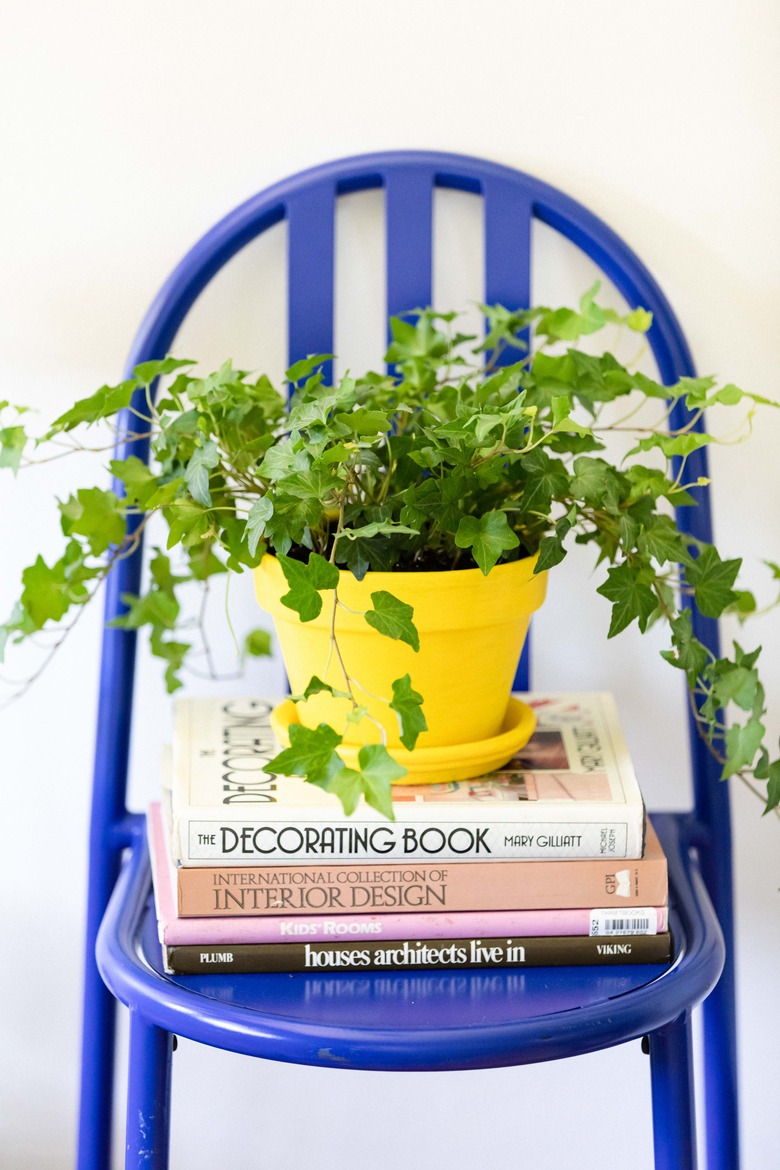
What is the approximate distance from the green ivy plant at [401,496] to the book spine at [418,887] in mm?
84

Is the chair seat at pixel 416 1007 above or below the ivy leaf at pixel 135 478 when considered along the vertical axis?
below

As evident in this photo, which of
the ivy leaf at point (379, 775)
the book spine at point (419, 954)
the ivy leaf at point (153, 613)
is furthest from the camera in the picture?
the ivy leaf at point (153, 613)

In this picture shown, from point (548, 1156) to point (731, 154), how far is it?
953 mm

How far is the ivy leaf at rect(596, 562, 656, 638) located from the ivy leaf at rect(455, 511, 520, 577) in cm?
9

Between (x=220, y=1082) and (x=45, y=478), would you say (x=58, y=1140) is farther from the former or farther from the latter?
(x=45, y=478)

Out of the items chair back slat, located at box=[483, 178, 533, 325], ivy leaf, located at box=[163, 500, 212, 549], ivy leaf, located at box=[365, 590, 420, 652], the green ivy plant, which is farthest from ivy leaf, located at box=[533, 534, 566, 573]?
chair back slat, located at box=[483, 178, 533, 325]

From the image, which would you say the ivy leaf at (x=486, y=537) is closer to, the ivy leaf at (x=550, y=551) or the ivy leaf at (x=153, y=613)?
the ivy leaf at (x=550, y=551)

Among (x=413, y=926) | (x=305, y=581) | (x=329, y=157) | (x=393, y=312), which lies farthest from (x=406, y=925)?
(x=329, y=157)

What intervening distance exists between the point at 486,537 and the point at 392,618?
8cm

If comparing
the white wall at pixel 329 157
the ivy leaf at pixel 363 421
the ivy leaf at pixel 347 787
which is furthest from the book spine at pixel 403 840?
the white wall at pixel 329 157

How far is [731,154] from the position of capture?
971mm

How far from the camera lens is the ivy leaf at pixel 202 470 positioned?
71 centimetres

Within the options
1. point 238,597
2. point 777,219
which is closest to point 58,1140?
point 238,597

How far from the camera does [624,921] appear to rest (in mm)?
710
